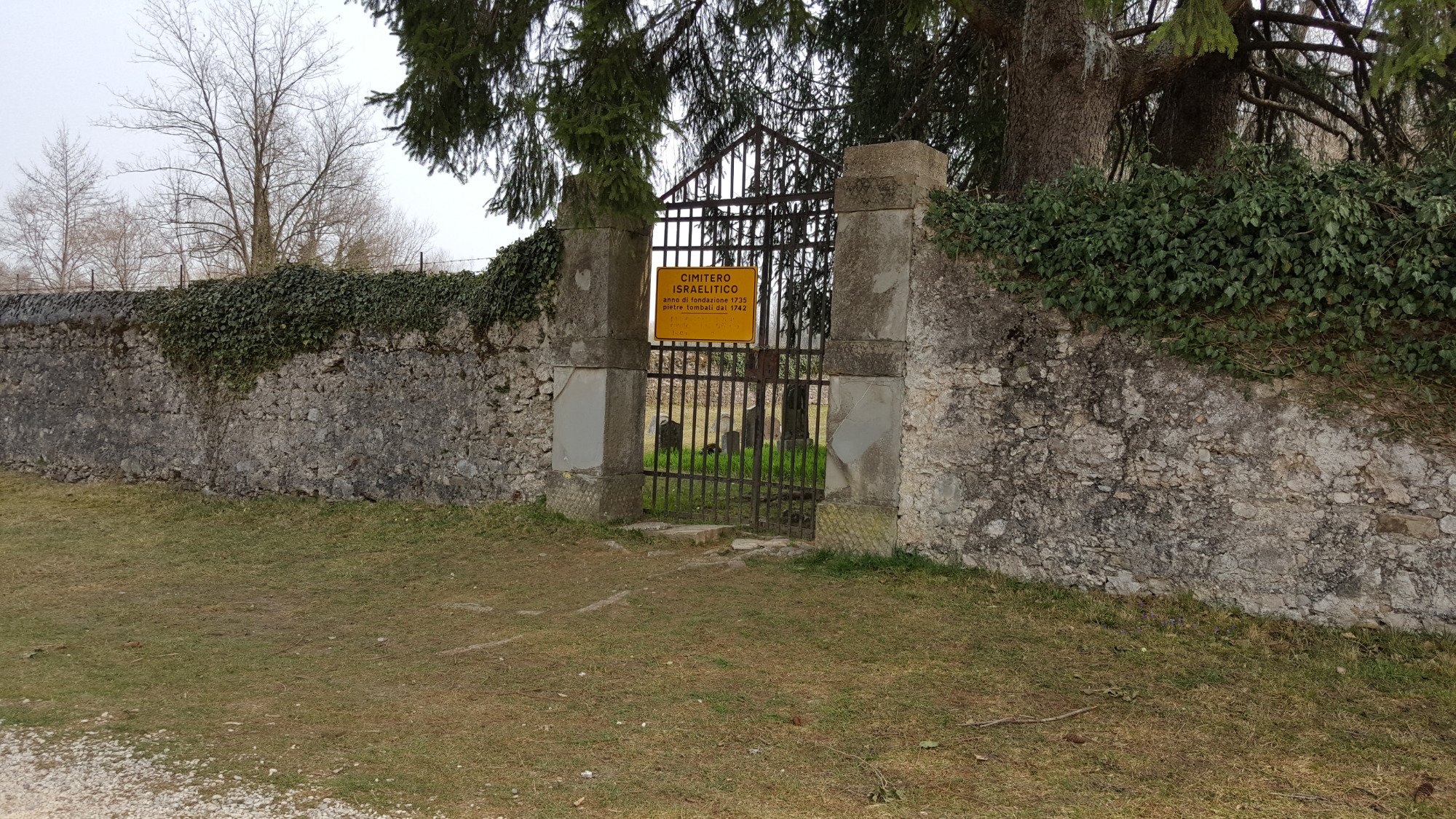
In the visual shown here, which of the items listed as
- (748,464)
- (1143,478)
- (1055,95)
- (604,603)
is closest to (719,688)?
(604,603)

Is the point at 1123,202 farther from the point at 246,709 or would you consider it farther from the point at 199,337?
the point at 199,337

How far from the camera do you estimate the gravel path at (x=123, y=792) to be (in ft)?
10.3

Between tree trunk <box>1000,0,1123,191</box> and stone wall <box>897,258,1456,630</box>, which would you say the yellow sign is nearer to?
stone wall <box>897,258,1456,630</box>

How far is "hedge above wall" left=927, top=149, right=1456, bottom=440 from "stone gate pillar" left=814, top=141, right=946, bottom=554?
0.75m

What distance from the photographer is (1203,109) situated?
8961 millimetres

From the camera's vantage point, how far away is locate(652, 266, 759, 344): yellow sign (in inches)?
316

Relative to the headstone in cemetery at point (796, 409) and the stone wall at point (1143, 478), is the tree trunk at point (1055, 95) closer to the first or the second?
the stone wall at point (1143, 478)

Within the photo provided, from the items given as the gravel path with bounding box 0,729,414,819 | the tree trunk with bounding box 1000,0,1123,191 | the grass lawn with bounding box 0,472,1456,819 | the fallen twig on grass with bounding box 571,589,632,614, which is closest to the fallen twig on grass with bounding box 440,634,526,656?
the grass lawn with bounding box 0,472,1456,819

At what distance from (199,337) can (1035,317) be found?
9022mm

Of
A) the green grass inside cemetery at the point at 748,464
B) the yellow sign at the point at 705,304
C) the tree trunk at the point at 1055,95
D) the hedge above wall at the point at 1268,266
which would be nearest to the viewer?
the hedge above wall at the point at 1268,266

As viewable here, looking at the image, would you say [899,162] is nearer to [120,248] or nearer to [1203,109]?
[1203,109]

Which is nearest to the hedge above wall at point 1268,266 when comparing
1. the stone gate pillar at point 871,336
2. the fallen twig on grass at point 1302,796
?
the stone gate pillar at point 871,336

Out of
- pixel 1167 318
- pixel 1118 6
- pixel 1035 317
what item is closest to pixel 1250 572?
pixel 1167 318

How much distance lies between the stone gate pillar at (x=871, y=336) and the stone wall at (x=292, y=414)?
9.59ft
